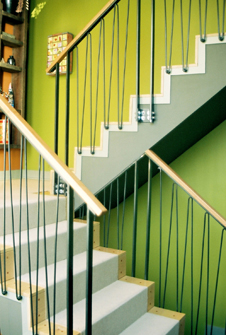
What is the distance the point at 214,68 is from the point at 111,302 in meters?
1.88

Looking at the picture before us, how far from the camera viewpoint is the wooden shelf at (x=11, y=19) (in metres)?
4.51

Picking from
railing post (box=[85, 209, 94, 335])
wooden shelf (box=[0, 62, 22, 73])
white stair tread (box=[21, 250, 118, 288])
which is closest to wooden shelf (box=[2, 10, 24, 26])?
wooden shelf (box=[0, 62, 22, 73])

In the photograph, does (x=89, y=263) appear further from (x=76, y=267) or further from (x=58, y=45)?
(x=58, y=45)

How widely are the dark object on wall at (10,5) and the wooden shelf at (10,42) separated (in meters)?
0.39

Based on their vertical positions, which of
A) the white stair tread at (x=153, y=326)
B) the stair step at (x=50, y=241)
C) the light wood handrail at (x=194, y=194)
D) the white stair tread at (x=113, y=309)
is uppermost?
the light wood handrail at (x=194, y=194)

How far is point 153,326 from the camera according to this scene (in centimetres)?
255

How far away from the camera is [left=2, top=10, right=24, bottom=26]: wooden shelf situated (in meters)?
4.51

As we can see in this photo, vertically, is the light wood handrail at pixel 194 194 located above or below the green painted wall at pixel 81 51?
below

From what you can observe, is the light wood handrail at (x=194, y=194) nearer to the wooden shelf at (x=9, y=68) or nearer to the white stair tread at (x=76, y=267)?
the white stair tread at (x=76, y=267)

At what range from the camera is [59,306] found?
93.0 inches

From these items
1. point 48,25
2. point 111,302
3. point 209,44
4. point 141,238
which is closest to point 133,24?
point 48,25

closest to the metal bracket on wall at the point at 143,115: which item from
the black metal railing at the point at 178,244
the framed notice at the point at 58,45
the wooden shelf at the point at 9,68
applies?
the black metal railing at the point at 178,244

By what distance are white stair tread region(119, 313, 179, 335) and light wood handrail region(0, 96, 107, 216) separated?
1.27m

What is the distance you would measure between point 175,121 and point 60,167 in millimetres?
1291
